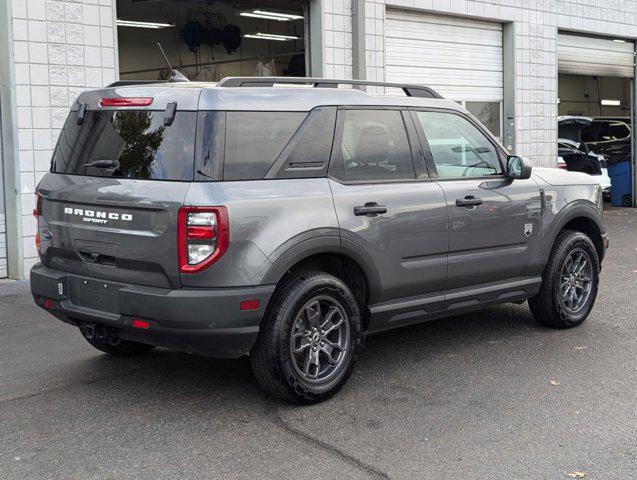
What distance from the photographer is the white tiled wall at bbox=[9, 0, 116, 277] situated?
9.12 metres

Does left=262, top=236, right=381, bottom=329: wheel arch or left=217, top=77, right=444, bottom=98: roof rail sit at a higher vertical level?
left=217, top=77, right=444, bottom=98: roof rail

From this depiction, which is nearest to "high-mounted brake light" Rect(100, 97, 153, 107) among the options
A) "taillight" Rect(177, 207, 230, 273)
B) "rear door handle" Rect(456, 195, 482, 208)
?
"taillight" Rect(177, 207, 230, 273)

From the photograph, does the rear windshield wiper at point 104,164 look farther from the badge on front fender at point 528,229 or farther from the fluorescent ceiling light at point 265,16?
the fluorescent ceiling light at point 265,16

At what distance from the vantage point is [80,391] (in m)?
5.35

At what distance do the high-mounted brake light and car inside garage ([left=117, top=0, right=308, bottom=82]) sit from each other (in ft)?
28.0

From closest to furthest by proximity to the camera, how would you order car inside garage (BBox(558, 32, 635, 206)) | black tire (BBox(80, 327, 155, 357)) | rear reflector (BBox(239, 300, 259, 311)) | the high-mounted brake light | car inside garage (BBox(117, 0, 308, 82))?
rear reflector (BBox(239, 300, 259, 311)) < the high-mounted brake light < black tire (BBox(80, 327, 155, 357)) < car inside garage (BBox(117, 0, 308, 82)) < car inside garage (BBox(558, 32, 635, 206))

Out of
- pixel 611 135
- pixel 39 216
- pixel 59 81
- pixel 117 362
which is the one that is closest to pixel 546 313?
pixel 117 362

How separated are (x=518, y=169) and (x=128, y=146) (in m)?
2.91

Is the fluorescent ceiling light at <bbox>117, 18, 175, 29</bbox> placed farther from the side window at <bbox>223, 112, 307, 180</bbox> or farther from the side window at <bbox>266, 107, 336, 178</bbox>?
the side window at <bbox>223, 112, 307, 180</bbox>

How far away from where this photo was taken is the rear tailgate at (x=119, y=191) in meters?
4.59

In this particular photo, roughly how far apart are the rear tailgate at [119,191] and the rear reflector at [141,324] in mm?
207

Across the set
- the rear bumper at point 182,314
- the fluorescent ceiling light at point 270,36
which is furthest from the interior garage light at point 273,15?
the rear bumper at point 182,314

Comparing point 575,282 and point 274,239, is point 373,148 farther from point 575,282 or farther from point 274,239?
point 575,282

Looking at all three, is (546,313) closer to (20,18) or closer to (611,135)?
(20,18)
